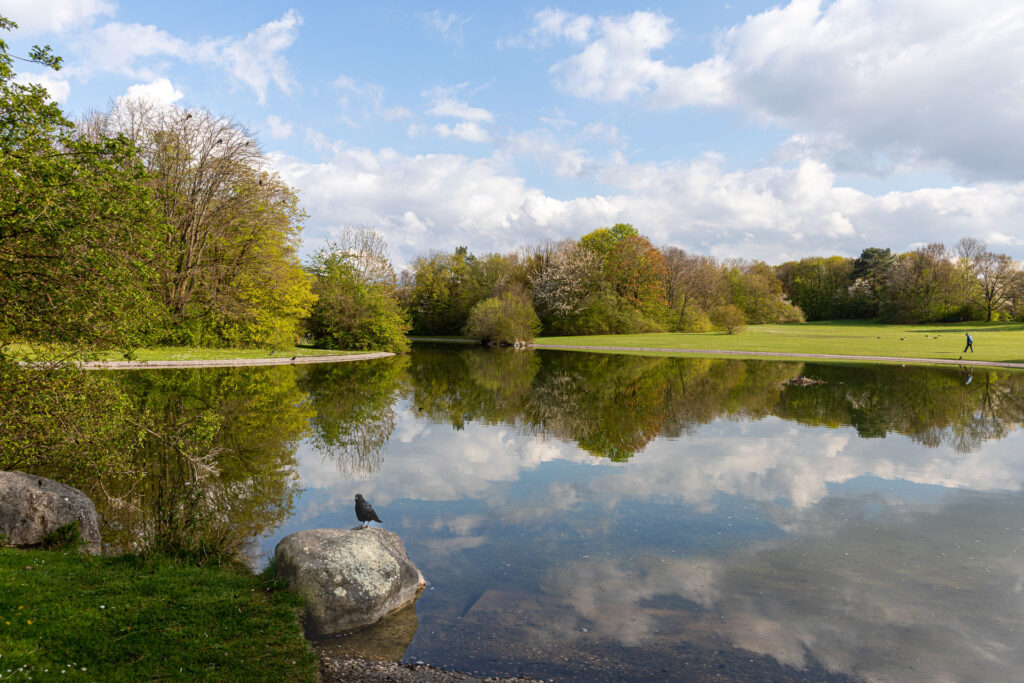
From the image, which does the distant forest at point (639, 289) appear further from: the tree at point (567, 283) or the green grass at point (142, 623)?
the green grass at point (142, 623)

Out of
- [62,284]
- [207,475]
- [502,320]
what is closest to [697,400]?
[207,475]

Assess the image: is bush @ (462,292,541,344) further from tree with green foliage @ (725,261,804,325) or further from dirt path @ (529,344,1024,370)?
tree with green foliage @ (725,261,804,325)

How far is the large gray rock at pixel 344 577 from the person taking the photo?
5984 millimetres

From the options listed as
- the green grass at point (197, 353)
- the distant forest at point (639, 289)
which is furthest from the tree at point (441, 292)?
the green grass at point (197, 353)

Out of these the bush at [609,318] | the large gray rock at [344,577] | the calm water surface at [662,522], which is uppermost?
the bush at [609,318]

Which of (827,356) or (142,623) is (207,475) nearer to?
(142,623)

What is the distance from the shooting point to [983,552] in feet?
25.8

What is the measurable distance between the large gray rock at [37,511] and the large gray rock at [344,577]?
3001 mm

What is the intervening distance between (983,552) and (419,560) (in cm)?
753

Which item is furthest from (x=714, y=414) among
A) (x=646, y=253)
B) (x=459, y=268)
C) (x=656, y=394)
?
(x=459, y=268)

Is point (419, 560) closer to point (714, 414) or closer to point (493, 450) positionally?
point (493, 450)

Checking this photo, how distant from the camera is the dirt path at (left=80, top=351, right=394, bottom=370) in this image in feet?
83.8

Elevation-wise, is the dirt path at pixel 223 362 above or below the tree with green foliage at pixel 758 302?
below

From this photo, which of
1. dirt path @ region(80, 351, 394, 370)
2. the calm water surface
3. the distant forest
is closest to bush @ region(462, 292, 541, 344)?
the distant forest
